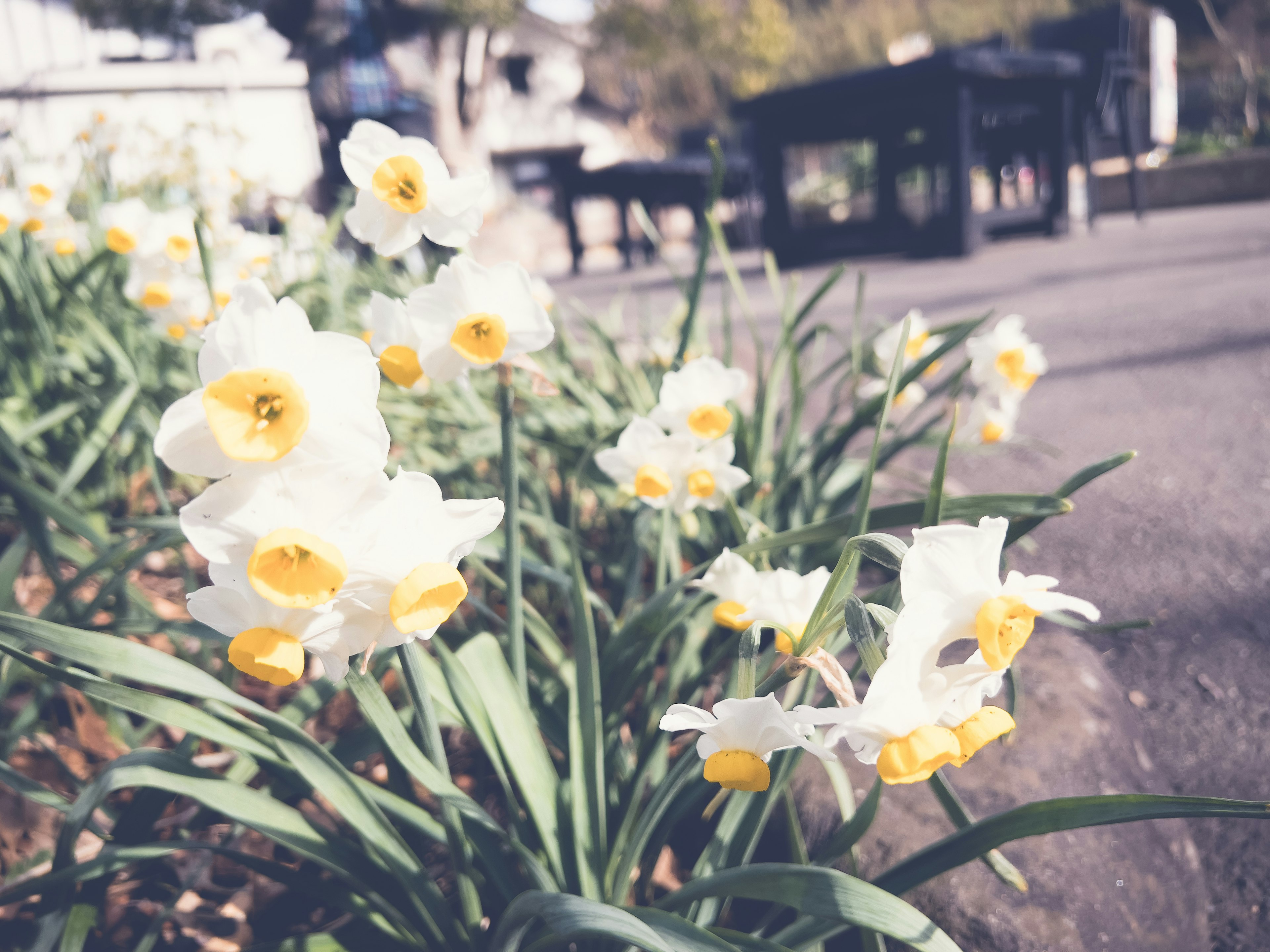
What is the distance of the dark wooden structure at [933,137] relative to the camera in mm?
5219

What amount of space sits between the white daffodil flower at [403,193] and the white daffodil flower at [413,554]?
0.29 meters

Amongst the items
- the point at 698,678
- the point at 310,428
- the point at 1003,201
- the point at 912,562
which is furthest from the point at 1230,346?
the point at 1003,201

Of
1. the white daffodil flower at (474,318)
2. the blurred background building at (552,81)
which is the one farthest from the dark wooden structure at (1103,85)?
the white daffodil flower at (474,318)

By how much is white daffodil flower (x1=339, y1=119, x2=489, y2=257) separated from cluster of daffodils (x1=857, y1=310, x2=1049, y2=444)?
0.63m

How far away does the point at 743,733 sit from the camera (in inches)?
19.6

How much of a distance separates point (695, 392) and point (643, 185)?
8320mm

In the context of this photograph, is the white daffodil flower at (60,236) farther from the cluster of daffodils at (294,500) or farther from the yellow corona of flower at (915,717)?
the yellow corona of flower at (915,717)

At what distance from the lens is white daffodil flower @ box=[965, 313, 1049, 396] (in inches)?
44.8

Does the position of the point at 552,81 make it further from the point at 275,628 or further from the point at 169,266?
the point at 275,628

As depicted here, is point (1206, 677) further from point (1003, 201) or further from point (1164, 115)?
point (1164, 115)

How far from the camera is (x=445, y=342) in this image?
0.72 m

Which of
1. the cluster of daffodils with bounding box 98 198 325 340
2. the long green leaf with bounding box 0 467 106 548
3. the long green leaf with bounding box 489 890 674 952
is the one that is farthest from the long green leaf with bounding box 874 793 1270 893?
the cluster of daffodils with bounding box 98 198 325 340

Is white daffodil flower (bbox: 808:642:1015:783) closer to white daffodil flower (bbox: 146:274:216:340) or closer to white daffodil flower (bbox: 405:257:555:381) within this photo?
white daffodil flower (bbox: 405:257:555:381)

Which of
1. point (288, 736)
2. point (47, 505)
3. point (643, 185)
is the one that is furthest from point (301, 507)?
point (643, 185)
